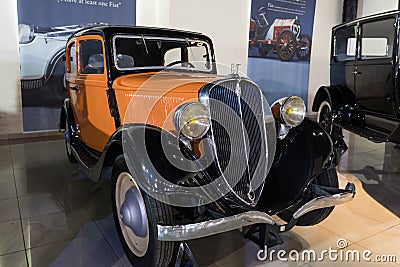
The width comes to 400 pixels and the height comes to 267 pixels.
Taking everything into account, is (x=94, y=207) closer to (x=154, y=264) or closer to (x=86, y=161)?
(x=86, y=161)

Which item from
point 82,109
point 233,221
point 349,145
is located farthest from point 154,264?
point 349,145

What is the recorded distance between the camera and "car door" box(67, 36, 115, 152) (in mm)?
2867

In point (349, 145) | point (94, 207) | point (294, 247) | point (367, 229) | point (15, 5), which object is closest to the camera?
point (294, 247)

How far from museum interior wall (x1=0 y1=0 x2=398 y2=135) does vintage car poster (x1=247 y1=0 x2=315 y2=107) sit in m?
0.21

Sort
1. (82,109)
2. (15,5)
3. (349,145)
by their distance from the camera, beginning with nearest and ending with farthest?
(82,109) → (15,5) → (349,145)

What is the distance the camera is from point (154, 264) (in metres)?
1.80

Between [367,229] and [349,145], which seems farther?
[349,145]

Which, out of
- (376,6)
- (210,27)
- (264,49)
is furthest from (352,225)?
(376,6)

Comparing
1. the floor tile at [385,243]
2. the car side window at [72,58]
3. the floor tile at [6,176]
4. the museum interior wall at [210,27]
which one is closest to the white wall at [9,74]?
the museum interior wall at [210,27]

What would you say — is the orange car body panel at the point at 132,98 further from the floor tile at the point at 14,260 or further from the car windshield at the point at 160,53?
the floor tile at the point at 14,260

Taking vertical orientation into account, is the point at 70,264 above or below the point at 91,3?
below

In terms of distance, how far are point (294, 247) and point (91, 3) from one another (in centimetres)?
471

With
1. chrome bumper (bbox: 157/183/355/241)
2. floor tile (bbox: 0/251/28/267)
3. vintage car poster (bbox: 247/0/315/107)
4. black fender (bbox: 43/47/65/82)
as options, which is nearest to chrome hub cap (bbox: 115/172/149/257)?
chrome bumper (bbox: 157/183/355/241)

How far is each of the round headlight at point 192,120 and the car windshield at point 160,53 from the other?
113 centimetres
